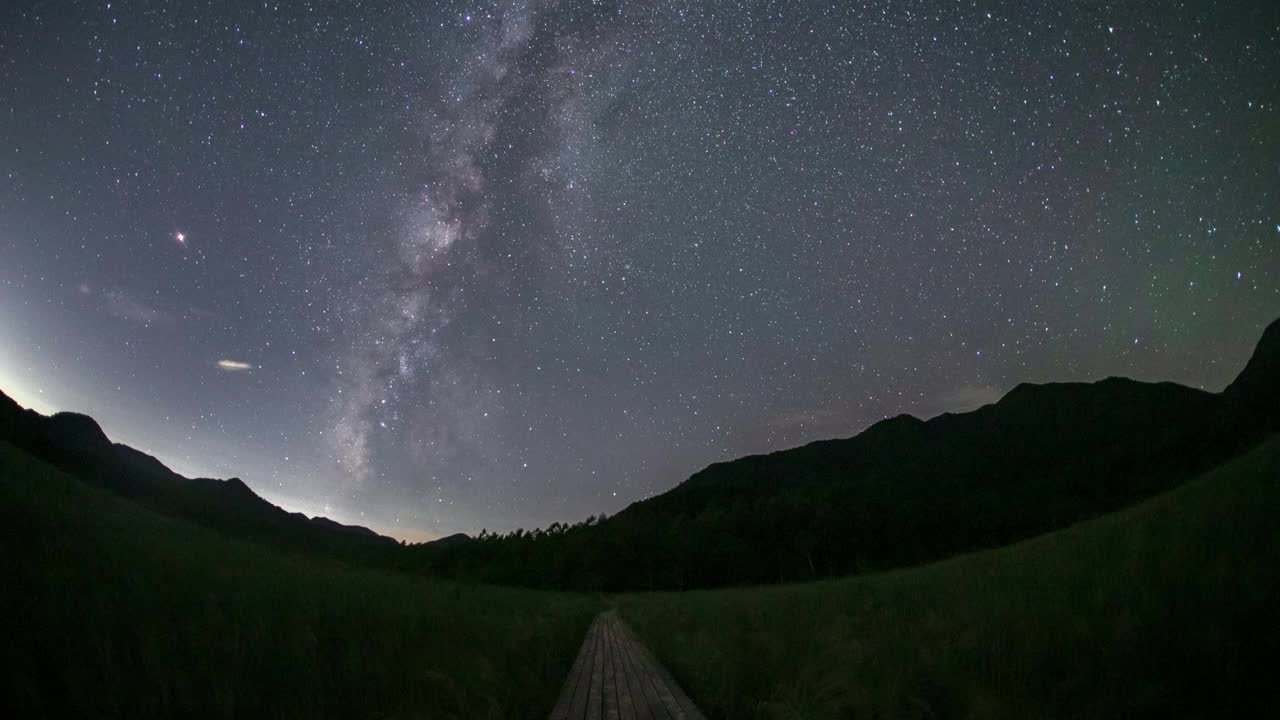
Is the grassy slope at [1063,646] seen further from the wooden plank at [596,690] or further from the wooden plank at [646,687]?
the wooden plank at [596,690]

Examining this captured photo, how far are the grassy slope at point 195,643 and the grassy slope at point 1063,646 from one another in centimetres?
206

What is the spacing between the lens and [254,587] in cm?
448

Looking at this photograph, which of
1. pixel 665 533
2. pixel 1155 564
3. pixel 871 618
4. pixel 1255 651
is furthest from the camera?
pixel 665 533

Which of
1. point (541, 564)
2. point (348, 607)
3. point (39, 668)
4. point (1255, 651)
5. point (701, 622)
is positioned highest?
point (39, 668)

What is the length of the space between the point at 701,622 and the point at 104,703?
275 inches

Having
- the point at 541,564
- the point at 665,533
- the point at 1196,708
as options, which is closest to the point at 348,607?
the point at 1196,708

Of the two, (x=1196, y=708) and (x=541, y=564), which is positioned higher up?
(x=1196, y=708)

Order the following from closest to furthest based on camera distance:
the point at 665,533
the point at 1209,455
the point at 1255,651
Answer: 1. the point at 1255,651
2. the point at 665,533
3. the point at 1209,455

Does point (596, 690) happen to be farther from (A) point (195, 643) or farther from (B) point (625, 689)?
(A) point (195, 643)

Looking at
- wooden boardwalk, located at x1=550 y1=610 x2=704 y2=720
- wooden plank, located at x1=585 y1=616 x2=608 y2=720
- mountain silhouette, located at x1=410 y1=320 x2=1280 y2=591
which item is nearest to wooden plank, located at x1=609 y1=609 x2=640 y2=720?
wooden boardwalk, located at x1=550 y1=610 x2=704 y2=720

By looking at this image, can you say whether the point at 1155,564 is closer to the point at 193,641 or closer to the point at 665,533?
the point at 193,641

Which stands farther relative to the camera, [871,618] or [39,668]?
[871,618]

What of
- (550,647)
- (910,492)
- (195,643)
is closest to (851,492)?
(910,492)

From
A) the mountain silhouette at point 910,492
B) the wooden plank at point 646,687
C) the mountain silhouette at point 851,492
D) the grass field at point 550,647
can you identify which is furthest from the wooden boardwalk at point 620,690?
the mountain silhouette at point 910,492
